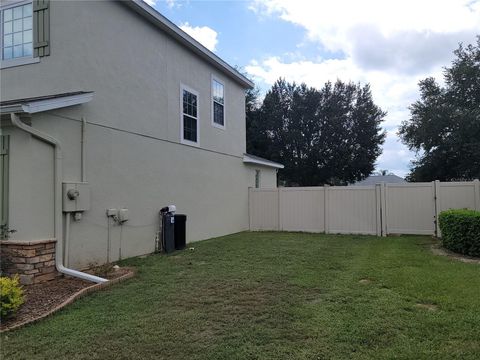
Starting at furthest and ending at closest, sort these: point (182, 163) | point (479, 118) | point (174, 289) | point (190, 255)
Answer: point (479, 118) < point (182, 163) < point (190, 255) < point (174, 289)

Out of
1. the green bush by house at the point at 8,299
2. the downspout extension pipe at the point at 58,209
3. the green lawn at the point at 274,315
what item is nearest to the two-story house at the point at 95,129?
the downspout extension pipe at the point at 58,209

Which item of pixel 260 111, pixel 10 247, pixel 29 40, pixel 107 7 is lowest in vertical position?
pixel 10 247

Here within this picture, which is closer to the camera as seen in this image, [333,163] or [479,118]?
[479,118]

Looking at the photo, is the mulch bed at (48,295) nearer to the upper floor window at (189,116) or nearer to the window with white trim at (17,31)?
the window with white trim at (17,31)

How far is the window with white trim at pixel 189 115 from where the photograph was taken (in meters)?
11.4

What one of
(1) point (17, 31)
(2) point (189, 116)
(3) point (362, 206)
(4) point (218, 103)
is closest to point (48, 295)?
(1) point (17, 31)

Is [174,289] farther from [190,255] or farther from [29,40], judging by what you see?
[29,40]

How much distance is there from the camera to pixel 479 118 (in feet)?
72.9

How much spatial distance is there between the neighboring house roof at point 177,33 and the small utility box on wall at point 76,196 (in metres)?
4.36

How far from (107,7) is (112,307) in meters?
6.35

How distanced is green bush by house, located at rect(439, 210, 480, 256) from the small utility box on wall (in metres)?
7.86

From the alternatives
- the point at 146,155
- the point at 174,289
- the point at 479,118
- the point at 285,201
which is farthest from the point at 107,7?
the point at 479,118

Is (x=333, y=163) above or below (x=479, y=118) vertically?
below

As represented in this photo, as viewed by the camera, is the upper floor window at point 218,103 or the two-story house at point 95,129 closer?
the two-story house at point 95,129
